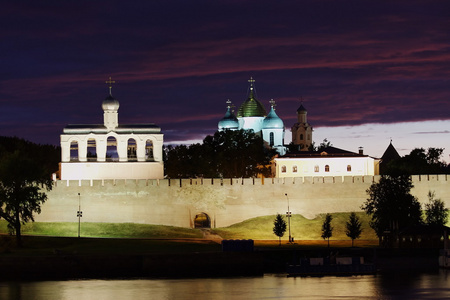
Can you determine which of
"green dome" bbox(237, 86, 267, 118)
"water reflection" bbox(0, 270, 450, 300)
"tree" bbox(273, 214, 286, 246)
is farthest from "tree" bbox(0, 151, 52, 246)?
"green dome" bbox(237, 86, 267, 118)

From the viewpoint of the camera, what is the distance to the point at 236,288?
258ft

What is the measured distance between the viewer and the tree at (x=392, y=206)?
101438 mm

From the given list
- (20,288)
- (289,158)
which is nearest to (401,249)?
(20,288)

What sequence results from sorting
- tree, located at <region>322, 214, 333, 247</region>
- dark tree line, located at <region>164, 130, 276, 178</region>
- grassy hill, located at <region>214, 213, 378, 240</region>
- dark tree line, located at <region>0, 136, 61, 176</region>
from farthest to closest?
dark tree line, located at <region>0, 136, 61, 176</region>, dark tree line, located at <region>164, 130, 276, 178</region>, grassy hill, located at <region>214, 213, 378, 240</region>, tree, located at <region>322, 214, 333, 247</region>

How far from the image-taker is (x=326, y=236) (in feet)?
337

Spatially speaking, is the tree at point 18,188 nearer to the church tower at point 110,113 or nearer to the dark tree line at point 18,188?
the dark tree line at point 18,188

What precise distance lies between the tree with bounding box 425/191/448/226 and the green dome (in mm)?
42441

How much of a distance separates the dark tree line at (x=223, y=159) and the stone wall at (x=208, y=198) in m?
12.9

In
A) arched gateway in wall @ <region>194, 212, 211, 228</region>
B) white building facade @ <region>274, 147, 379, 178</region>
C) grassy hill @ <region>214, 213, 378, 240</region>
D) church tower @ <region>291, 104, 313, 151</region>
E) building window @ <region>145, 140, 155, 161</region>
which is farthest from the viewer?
church tower @ <region>291, 104, 313, 151</region>

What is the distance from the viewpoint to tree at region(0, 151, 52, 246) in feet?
313

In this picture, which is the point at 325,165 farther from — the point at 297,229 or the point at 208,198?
the point at 297,229

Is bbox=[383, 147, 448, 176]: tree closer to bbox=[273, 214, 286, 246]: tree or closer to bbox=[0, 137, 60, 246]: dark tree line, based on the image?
bbox=[273, 214, 286, 246]: tree

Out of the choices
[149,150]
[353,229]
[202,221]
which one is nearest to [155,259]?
[353,229]

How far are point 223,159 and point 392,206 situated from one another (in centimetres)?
3259
